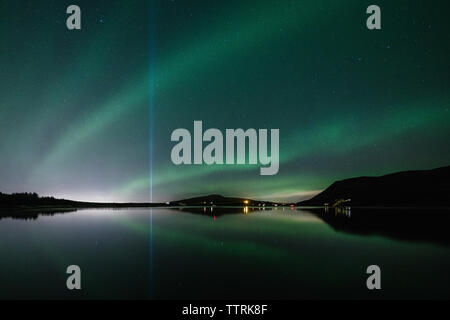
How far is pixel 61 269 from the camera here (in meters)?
10.5

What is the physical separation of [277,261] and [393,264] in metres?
5.06

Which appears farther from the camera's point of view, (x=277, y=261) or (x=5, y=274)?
(x=277, y=261)

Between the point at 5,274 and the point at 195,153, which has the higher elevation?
the point at 195,153
